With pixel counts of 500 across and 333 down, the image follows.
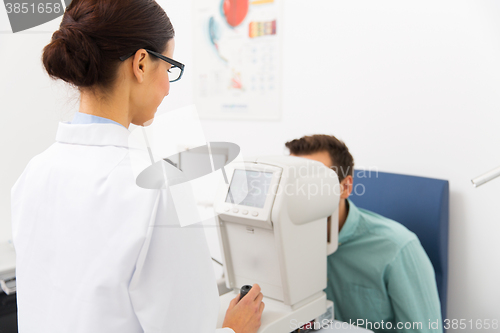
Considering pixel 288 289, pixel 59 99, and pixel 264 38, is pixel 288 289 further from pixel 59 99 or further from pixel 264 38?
pixel 264 38

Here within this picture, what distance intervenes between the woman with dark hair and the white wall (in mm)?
1014

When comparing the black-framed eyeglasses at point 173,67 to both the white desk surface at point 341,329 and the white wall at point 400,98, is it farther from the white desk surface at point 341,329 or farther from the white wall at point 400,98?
the white wall at point 400,98

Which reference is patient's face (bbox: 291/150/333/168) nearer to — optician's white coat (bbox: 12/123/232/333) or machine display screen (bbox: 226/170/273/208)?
machine display screen (bbox: 226/170/273/208)

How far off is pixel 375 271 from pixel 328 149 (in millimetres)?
427

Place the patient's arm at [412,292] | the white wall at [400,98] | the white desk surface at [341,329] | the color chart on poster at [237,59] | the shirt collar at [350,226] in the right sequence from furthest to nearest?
the color chart on poster at [237,59] → the white wall at [400,98] → the shirt collar at [350,226] → the patient's arm at [412,292] → the white desk surface at [341,329]

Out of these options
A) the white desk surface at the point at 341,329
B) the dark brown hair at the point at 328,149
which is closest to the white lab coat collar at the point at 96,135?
the white desk surface at the point at 341,329

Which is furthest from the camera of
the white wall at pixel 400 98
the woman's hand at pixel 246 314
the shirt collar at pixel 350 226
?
the white wall at pixel 400 98

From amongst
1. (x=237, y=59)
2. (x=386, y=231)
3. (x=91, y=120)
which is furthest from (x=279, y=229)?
(x=237, y=59)

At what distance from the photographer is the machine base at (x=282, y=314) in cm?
91

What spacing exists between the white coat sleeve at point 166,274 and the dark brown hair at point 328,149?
827mm

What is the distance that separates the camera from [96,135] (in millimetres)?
652

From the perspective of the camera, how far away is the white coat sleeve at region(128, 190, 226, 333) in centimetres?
59

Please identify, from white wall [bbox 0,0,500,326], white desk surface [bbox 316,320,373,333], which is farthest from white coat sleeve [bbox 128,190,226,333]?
white wall [bbox 0,0,500,326]

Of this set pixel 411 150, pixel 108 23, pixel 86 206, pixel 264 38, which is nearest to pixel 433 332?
pixel 411 150
